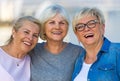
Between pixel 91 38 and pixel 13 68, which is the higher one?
pixel 91 38

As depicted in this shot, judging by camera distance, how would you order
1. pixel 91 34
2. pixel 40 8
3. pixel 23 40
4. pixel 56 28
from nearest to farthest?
pixel 91 34
pixel 23 40
pixel 56 28
pixel 40 8

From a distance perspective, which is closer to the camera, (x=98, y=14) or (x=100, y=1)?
(x=98, y=14)

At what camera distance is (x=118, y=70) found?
7.45 feet

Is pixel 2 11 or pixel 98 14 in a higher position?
pixel 98 14

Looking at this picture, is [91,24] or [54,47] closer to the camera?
[91,24]

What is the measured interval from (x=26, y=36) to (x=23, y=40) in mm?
37

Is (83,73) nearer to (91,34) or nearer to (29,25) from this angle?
(91,34)

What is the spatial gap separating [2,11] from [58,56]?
11.9ft

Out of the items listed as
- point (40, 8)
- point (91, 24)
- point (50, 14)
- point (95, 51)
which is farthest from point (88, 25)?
point (40, 8)

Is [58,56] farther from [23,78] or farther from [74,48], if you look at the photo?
[23,78]

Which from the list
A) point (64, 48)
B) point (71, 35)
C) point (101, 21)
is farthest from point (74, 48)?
point (71, 35)

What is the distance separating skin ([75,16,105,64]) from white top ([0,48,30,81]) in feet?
1.64

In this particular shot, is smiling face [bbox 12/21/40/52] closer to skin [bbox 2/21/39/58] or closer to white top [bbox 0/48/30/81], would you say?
skin [bbox 2/21/39/58]

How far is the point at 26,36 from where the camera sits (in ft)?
8.63
